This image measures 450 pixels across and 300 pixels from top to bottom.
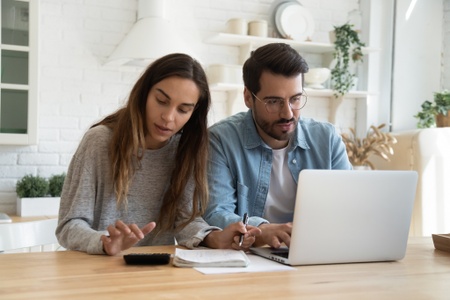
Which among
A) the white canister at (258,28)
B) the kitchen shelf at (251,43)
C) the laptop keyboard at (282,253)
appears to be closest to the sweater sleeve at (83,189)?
the laptop keyboard at (282,253)

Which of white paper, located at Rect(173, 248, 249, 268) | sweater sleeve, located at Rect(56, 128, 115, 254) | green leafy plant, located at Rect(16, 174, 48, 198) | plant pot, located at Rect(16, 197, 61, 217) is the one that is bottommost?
plant pot, located at Rect(16, 197, 61, 217)

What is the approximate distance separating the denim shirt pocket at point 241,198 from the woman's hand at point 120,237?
2.12ft

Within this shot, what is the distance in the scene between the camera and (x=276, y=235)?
5.47ft

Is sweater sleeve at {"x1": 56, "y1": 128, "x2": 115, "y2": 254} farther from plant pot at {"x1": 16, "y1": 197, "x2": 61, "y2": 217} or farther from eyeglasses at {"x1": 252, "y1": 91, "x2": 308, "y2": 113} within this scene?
plant pot at {"x1": 16, "y1": 197, "x2": 61, "y2": 217}

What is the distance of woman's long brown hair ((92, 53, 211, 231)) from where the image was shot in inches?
72.4

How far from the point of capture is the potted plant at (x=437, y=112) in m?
4.07

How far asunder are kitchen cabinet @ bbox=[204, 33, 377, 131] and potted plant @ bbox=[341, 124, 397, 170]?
0.35 metres

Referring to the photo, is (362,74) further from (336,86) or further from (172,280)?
(172,280)

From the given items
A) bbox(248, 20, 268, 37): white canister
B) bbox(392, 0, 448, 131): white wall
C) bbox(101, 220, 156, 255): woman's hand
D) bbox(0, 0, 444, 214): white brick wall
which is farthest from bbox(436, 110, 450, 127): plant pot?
bbox(101, 220, 156, 255): woman's hand

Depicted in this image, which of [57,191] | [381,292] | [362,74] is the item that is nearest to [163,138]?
[381,292]

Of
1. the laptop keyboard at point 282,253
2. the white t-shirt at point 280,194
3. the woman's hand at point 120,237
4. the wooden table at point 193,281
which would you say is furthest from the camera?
the white t-shirt at point 280,194

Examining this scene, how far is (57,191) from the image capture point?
140 inches

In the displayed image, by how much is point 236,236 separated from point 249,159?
21.5 inches

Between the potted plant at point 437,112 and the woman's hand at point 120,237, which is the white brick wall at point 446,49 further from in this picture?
the woman's hand at point 120,237
